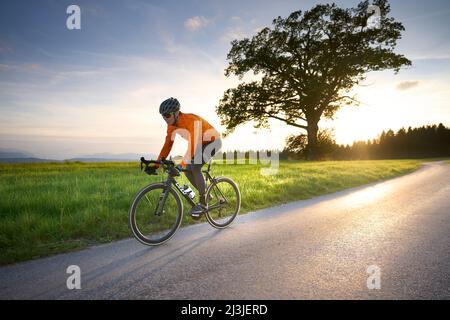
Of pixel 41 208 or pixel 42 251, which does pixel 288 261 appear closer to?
pixel 42 251

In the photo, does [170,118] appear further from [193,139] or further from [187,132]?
[193,139]

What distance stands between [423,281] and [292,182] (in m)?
8.69

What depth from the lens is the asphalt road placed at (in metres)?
3.09

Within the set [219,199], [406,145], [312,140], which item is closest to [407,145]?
[406,145]

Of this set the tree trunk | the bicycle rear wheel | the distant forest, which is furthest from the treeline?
the bicycle rear wheel

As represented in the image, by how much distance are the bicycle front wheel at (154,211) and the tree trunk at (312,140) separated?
27.7m

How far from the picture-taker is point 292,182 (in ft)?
39.2

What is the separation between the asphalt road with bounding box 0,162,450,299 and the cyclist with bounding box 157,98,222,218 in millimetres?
1025

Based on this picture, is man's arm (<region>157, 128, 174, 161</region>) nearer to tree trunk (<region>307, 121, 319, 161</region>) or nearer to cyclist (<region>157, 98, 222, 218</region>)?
cyclist (<region>157, 98, 222, 218</region>)

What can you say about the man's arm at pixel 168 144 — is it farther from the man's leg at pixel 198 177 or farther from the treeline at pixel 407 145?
the treeline at pixel 407 145

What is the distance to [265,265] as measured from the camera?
3.83m

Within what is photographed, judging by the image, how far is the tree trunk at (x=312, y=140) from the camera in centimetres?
3134

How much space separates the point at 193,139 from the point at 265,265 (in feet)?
8.59

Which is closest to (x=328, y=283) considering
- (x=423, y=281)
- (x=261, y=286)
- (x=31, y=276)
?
(x=261, y=286)
